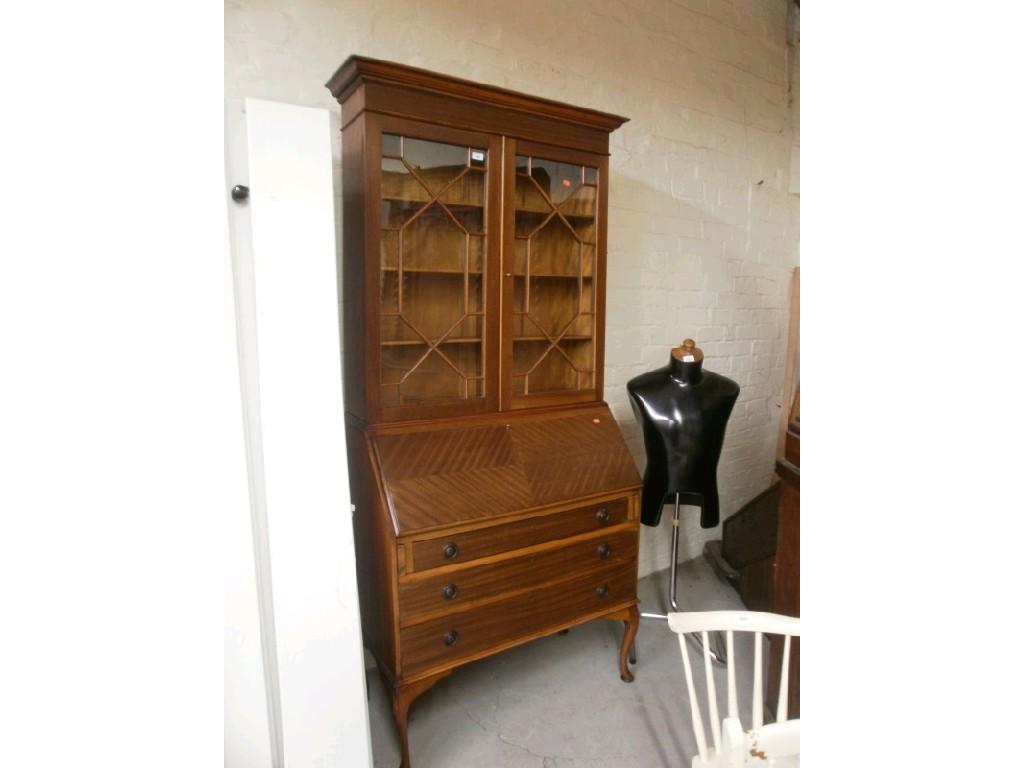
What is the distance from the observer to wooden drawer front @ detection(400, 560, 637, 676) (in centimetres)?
169

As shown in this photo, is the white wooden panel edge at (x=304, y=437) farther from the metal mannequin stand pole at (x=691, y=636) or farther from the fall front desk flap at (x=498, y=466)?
the metal mannequin stand pole at (x=691, y=636)

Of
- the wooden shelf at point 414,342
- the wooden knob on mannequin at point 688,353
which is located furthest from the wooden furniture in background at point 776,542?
the wooden shelf at point 414,342

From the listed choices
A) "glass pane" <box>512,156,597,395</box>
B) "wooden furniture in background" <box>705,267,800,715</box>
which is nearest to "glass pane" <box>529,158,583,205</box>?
"glass pane" <box>512,156,597,395</box>

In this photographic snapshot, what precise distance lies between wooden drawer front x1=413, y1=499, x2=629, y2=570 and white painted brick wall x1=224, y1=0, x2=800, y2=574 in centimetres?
80

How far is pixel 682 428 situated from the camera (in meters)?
2.14

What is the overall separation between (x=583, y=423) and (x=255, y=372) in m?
1.09

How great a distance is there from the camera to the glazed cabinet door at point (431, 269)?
68.9 inches

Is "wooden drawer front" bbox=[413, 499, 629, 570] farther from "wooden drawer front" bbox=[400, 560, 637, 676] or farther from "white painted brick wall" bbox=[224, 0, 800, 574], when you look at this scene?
"white painted brick wall" bbox=[224, 0, 800, 574]

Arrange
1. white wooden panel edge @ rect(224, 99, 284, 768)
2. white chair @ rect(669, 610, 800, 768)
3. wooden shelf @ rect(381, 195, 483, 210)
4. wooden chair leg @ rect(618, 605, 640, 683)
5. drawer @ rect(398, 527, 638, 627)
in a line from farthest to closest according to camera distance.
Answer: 1. wooden chair leg @ rect(618, 605, 640, 683)
2. wooden shelf @ rect(381, 195, 483, 210)
3. drawer @ rect(398, 527, 638, 627)
4. white wooden panel edge @ rect(224, 99, 284, 768)
5. white chair @ rect(669, 610, 800, 768)
